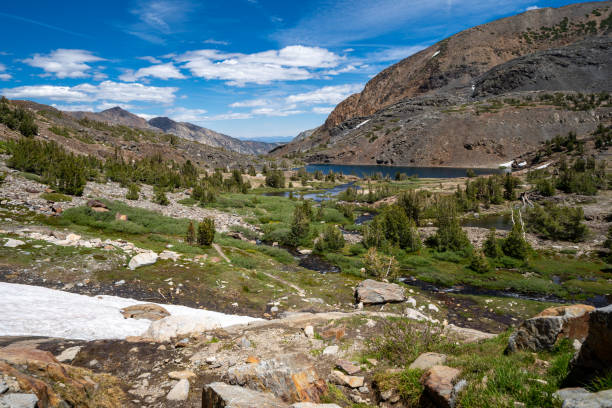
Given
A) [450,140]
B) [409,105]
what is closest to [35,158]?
[450,140]

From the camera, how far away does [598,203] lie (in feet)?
121

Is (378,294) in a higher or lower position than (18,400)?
lower

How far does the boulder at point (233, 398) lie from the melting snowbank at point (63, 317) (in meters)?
4.83

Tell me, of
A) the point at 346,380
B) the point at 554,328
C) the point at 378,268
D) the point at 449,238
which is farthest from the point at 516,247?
the point at 346,380

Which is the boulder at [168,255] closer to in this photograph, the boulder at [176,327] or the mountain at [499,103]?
the boulder at [176,327]

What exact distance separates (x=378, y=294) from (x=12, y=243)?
18.3 metres

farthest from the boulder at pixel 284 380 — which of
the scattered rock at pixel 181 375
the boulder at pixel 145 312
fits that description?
the boulder at pixel 145 312

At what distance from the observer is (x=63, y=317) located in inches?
336

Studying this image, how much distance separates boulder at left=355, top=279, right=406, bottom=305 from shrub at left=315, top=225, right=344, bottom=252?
10.3 metres

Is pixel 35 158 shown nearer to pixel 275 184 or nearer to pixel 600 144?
pixel 275 184

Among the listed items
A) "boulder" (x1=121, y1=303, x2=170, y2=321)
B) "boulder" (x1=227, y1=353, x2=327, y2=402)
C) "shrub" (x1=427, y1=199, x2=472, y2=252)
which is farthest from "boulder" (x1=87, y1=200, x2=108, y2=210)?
"shrub" (x1=427, y1=199, x2=472, y2=252)

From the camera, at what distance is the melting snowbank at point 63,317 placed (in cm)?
780

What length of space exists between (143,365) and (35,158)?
37.3m

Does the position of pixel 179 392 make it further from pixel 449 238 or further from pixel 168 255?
pixel 449 238
